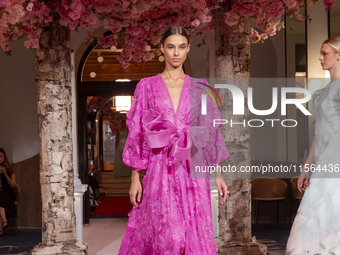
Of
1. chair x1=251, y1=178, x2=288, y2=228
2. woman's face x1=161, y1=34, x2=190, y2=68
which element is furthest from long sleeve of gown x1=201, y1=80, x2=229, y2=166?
chair x1=251, y1=178, x2=288, y2=228

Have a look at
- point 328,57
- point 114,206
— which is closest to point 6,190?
point 114,206

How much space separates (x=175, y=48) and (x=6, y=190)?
3888 mm

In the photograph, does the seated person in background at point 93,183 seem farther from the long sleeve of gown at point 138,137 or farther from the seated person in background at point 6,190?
the long sleeve of gown at point 138,137

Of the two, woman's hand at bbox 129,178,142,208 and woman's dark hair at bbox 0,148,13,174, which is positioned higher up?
woman's hand at bbox 129,178,142,208

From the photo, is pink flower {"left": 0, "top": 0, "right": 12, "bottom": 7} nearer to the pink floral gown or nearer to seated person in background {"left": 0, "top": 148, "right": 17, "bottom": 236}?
the pink floral gown

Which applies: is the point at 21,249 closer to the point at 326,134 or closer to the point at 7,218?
the point at 7,218

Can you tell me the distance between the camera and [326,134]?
2461mm

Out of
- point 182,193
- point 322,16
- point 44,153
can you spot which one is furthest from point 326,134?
point 322,16

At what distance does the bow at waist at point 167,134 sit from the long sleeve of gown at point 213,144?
135 mm

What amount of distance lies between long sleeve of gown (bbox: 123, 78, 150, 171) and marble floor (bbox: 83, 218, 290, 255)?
7.41ft

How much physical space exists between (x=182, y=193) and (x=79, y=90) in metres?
3.82

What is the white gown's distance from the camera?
2.32 m

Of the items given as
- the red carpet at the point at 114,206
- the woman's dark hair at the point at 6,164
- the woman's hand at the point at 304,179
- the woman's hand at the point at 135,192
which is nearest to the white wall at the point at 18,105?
the woman's dark hair at the point at 6,164

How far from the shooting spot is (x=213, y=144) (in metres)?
2.34
